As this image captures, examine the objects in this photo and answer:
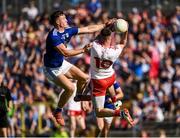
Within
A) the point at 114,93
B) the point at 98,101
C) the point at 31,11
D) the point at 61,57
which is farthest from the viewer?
the point at 31,11

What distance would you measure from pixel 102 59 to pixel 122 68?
9769mm

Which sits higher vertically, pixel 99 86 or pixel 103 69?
pixel 103 69

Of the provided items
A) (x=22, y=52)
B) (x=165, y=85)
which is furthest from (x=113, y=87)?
(x=22, y=52)

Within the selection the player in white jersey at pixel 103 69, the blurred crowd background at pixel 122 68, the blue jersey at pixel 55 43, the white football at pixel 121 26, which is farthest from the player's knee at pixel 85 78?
the blurred crowd background at pixel 122 68

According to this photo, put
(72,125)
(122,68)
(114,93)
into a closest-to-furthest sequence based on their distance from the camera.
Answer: (114,93), (72,125), (122,68)

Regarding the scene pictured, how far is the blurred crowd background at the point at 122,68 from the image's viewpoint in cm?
2872

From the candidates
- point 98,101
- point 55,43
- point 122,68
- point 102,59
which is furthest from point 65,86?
point 122,68

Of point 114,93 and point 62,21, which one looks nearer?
point 62,21

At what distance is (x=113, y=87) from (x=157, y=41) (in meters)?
10.0

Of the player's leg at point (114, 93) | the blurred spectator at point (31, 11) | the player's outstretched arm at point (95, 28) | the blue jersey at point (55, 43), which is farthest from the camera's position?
the blurred spectator at point (31, 11)

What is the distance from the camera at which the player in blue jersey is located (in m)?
20.0

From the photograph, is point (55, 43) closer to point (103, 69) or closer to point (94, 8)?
point (103, 69)

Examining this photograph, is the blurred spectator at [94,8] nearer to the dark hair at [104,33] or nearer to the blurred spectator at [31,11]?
the blurred spectator at [31,11]

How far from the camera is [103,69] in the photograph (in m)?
20.6
